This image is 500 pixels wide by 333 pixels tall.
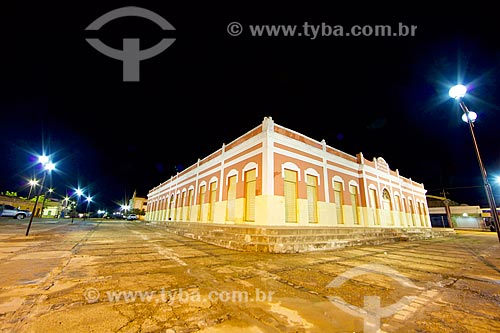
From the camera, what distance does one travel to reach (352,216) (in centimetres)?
1316

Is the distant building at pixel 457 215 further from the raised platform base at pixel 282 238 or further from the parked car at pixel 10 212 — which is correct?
the parked car at pixel 10 212

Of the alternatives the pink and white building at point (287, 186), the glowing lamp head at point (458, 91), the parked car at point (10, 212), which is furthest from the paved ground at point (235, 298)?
the parked car at point (10, 212)

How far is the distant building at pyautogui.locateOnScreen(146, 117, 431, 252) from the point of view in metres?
9.33

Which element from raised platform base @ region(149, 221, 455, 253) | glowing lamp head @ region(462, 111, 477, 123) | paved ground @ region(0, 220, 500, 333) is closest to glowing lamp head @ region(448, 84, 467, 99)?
glowing lamp head @ region(462, 111, 477, 123)

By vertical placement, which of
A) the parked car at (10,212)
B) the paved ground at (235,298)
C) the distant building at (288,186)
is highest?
the distant building at (288,186)

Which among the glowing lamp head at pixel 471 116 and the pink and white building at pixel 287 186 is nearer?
the glowing lamp head at pixel 471 116

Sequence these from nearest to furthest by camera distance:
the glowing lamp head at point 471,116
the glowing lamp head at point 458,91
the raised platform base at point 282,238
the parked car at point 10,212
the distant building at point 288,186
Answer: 1. the glowing lamp head at point 458,91
2. the glowing lamp head at point 471,116
3. the raised platform base at point 282,238
4. the distant building at point 288,186
5. the parked car at point 10,212

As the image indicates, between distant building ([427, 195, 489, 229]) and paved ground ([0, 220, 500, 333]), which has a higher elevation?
distant building ([427, 195, 489, 229])

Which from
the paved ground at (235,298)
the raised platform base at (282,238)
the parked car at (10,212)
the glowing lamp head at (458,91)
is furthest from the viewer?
the parked car at (10,212)

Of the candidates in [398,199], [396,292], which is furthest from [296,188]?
[398,199]

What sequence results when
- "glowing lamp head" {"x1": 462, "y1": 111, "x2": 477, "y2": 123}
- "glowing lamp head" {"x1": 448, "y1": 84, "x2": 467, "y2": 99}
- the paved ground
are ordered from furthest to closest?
"glowing lamp head" {"x1": 462, "y1": 111, "x2": 477, "y2": 123} < "glowing lamp head" {"x1": 448, "y1": 84, "x2": 467, "y2": 99} < the paved ground

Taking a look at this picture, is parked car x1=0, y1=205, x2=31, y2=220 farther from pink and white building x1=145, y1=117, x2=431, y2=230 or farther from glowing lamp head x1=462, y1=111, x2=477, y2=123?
glowing lamp head x1=462, y1=111, x2=477, y2=123

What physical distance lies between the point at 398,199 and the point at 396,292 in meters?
19.8

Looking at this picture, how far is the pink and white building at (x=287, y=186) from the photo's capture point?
368 inches
